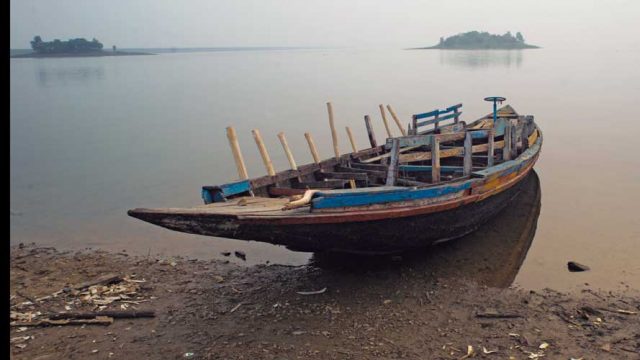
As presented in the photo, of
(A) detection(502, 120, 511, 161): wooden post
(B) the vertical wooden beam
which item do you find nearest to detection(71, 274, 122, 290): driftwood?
(B) the vertical wooden beam

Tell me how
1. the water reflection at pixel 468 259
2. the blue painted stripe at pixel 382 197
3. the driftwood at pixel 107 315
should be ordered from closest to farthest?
the blue painted stripe at pixel 382 197 → the driftwood at pixel 107 315 → the water reflection at pixel 468 259

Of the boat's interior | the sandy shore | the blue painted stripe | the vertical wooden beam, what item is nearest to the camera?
the sandy shore

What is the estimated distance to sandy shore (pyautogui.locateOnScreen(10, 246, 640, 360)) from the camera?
523 cm

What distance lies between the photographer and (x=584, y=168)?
13.5 m

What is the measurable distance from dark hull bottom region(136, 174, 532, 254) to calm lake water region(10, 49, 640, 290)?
1.23 metres

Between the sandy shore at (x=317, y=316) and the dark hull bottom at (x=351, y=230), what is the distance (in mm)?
569

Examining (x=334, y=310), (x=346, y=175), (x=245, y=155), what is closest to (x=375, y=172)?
(x=346, y=175)

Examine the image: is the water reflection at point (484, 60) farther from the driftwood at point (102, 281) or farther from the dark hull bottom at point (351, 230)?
the driftwood at point (102, 281)

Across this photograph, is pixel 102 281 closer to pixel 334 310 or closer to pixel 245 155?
pixel 334 310

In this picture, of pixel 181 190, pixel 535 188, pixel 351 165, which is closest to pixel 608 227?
pixel 535 188

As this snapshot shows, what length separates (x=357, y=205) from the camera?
19.2ft

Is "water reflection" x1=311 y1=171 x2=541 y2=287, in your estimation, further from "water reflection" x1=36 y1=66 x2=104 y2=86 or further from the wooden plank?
"water reflection" x1=36 y1=66 x2=104 y2=86

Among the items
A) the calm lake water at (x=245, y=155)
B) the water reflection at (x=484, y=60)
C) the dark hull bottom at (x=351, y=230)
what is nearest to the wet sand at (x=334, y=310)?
the dark hull bottom at (x=351, y=230)

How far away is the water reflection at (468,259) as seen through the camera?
7.08 m
